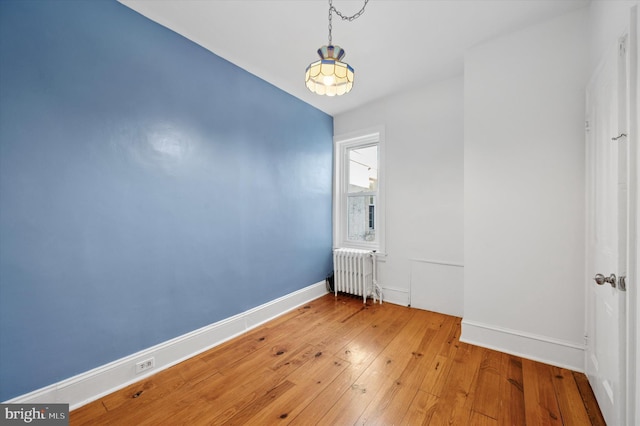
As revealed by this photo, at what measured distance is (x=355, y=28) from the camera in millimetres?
2133

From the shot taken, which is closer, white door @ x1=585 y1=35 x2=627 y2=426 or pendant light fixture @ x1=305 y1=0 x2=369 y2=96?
white door @ x1=585 y1=35 x2=627 y2=426

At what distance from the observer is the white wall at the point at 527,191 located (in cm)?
198

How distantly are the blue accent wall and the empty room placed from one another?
12 mm

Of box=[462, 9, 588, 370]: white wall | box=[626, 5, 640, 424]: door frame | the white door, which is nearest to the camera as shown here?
box=[626, 5, 640, 424]: door frame

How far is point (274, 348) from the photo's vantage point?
2316mm

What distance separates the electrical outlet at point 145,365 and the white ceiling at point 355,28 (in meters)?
2.73

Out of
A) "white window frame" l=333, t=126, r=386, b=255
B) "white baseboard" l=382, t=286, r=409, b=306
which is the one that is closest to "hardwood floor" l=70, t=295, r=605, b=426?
"white baseboard" l=382, t=286, r=409, b=306

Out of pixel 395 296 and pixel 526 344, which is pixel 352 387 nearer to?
pixel 526 344

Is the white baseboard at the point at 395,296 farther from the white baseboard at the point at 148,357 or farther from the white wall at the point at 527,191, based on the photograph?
the white baseboard at the point at 148,357

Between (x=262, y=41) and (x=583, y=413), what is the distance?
A: 144 inches

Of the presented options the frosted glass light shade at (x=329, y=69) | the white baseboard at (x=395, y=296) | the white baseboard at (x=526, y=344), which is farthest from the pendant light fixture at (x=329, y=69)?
the white baseboard at (x=395, y=296)

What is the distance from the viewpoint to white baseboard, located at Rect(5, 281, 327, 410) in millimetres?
1556

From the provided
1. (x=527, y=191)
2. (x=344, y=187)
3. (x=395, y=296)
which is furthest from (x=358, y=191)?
(x=527, y=191)

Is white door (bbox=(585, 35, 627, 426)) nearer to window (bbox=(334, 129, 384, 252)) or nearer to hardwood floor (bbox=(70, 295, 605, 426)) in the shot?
hardwood floor (bbox=(70, 295, 605, 426))
